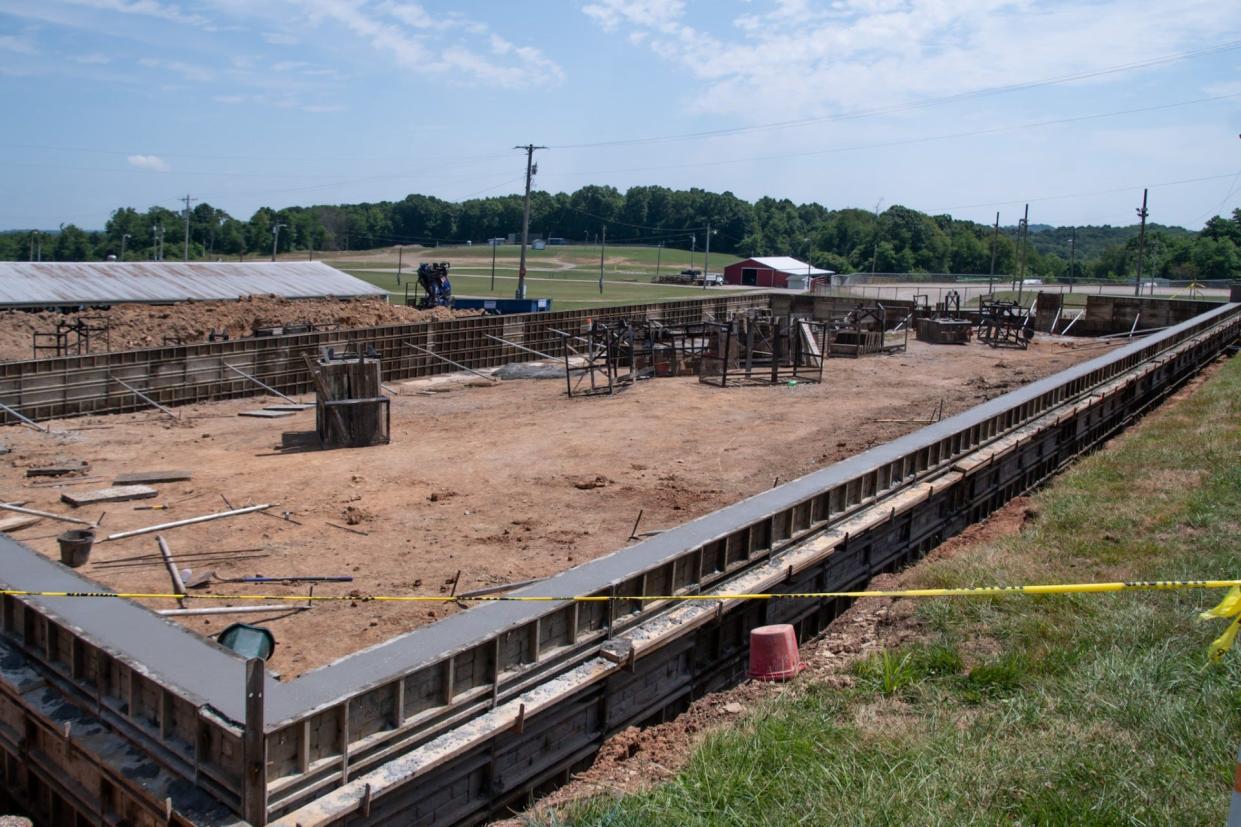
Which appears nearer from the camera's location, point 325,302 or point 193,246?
point 325,302

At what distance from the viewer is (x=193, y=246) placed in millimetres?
111250

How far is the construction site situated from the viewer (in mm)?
7672

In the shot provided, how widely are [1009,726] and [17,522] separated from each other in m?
13.4

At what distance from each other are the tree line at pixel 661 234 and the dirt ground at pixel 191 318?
43.2 meters

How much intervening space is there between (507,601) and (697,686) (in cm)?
227

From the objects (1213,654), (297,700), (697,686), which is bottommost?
(697,686)

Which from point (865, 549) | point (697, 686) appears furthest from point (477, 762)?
point (865, 549)

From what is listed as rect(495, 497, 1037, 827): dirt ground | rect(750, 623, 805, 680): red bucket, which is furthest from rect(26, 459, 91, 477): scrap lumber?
rect(750, 623, 805, 680): red bucket

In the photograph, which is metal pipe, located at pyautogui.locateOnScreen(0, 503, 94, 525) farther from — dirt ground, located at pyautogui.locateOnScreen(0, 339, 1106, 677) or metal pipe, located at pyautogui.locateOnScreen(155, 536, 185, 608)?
metal pipe, located at pyautogui.locateOnScreen(155, 536, 185, 608)

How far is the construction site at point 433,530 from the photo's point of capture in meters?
7.67

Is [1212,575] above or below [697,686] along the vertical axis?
above

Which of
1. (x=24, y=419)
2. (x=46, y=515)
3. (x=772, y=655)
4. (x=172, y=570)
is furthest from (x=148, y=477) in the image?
(x=772, y=655)

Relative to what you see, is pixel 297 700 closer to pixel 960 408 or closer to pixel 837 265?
pixel 960 408

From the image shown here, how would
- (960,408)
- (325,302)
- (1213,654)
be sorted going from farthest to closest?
(325,302), (960,408), (1213,654)
